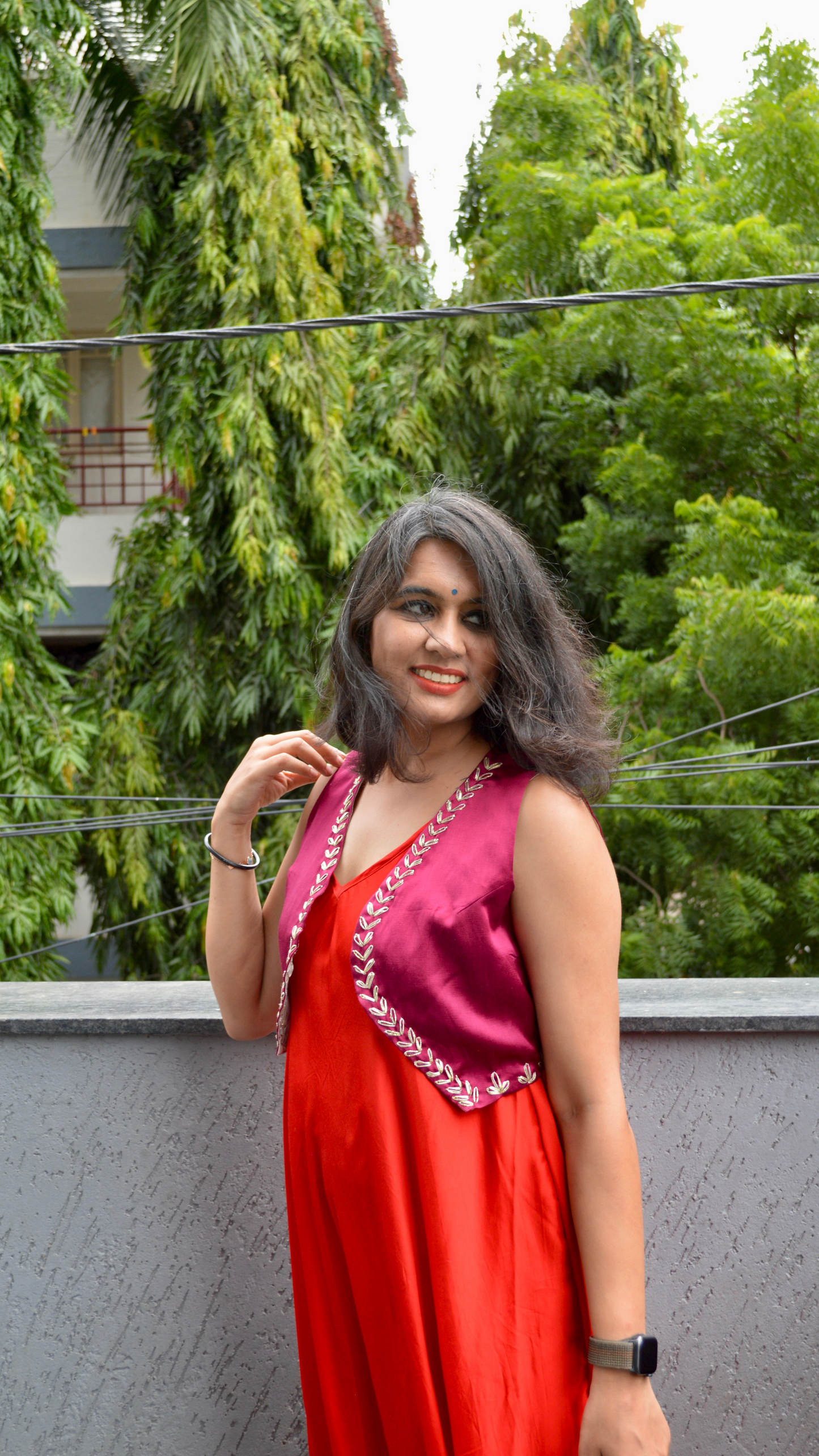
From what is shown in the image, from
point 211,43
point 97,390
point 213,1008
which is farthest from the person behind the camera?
point 97,390

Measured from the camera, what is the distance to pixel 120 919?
574 cm

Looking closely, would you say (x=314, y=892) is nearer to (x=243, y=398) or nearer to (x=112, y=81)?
(x=243, y=398)

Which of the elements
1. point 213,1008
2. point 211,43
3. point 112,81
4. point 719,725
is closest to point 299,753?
point 213,1008

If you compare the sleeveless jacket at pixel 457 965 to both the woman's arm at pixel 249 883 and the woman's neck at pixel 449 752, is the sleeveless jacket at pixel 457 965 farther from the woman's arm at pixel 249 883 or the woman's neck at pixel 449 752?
the woman's arm at pixel 249 883

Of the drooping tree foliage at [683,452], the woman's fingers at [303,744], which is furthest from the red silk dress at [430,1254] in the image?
the drooping tree foliage at [683,452]

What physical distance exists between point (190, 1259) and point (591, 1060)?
876 mm

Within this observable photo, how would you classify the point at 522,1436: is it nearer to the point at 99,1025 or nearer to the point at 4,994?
the point at 99,1025

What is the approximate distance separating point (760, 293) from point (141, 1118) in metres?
4.26

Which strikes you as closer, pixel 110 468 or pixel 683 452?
pixel 683 452

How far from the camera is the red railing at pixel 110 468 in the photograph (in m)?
8.03

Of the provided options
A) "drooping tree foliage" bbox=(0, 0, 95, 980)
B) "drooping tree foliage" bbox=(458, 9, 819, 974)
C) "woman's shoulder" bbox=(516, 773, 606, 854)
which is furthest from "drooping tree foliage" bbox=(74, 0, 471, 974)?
"woman's shoulder" bbox=(516, 773, 606, 854)

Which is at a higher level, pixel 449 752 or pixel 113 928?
pixel 449 752

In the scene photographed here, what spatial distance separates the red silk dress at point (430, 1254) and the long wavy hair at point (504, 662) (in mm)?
162

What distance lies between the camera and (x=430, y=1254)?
1.12 m
